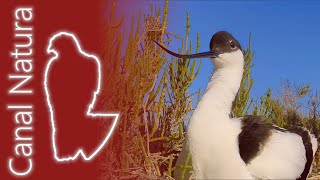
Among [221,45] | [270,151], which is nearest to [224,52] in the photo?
[221,45]

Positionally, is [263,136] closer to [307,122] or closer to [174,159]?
[174,159]

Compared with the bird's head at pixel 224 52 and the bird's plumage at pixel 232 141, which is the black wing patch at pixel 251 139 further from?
the bird's head at pixel 224 52

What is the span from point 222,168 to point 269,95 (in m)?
2.62

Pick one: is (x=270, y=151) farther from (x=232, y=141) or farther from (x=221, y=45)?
(x=221, y=45)

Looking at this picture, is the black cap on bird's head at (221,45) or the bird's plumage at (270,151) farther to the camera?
the black cap on bird's head at (221,45)

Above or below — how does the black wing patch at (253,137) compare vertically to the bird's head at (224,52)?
below

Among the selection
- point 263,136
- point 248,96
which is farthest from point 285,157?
point 248,96

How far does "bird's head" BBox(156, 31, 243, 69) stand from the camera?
12.0 feet

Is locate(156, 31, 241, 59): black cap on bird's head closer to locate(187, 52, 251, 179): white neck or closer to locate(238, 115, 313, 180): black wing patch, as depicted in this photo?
locate(187, 52, 251, 179): white neck

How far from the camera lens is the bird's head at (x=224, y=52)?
3.64 metres

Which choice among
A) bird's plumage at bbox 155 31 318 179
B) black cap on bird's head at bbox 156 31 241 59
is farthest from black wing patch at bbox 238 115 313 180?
black cap on bird's head at bbox 156 31 241 59

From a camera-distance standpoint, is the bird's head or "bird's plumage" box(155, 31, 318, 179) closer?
"bird's plumage" box(155, 31, 318, 179)

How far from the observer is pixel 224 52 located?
3.67m

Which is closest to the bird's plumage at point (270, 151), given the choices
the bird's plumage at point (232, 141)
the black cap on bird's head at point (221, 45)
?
the bird's plumage at point (232, 141)
